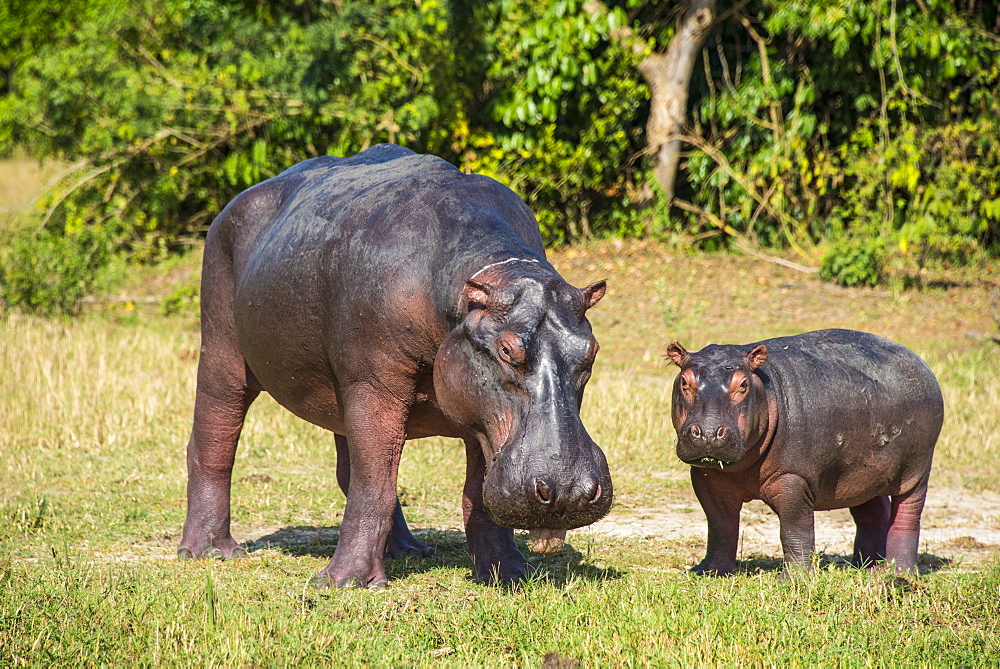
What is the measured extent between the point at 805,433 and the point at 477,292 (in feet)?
6.96

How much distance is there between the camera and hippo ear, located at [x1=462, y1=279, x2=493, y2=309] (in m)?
4.19

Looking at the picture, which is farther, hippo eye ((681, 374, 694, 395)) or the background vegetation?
the background vegetation

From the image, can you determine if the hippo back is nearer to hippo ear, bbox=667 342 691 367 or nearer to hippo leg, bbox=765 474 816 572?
hippo leg, bbox=765 474 816 572

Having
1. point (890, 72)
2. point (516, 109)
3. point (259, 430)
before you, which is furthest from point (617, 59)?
point (259, 430)

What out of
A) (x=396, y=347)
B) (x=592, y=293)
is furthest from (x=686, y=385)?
(x=396, y=347)

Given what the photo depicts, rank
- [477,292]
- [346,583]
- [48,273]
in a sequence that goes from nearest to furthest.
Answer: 1. [477,292]
2. [346,583]
3. [48,273]

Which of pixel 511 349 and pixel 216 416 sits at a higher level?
pixel 511 349

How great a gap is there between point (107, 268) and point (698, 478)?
11.1m

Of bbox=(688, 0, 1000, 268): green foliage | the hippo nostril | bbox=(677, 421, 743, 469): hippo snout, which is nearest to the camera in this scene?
the hippo nostril

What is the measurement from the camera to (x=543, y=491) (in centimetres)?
388

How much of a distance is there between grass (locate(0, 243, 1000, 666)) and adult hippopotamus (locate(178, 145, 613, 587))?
40 cm

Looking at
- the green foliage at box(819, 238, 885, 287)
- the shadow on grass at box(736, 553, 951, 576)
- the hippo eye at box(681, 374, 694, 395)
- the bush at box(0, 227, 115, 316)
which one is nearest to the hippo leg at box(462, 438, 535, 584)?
the hippo eye at box(681, 374, 694, 395)

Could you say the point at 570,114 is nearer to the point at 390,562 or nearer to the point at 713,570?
the point at 390,562

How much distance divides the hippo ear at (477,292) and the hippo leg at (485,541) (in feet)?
3.67
